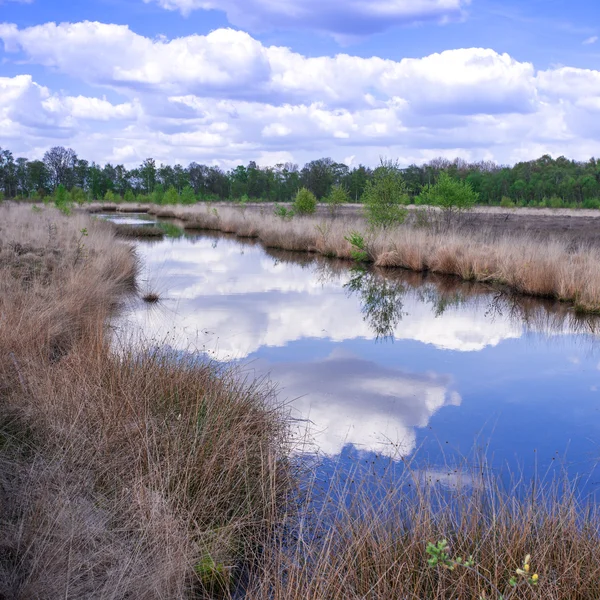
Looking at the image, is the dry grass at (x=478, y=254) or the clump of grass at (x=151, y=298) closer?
the clump of grass at (x=151, y=298)

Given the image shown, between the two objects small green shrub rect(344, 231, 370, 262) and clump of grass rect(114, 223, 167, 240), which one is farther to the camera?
clump of grass rect(114, 223, 167, 240)

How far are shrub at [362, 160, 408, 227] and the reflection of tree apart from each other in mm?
4325

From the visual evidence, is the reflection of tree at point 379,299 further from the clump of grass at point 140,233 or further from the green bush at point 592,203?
the green bush at point 592,203

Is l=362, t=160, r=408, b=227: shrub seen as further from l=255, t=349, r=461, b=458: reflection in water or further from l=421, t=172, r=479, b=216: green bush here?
l=255, t=349, r=461, b=458: reflection in water

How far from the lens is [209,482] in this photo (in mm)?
3676

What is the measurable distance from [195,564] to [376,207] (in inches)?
710

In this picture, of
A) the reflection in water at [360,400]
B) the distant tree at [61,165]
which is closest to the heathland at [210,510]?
the reflection in water at [360,400]

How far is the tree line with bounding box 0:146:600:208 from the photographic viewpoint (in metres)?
56.9

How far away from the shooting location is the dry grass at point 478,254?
11.8m

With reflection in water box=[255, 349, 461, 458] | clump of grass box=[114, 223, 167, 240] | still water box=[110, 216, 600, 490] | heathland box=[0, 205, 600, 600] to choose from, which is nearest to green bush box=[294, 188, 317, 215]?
clump of grass box=[114, 223, 167, 240]

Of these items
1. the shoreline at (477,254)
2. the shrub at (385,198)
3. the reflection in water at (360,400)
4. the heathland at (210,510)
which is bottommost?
the reflection in water at (360,400)

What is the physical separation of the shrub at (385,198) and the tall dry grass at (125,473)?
15.5 meters

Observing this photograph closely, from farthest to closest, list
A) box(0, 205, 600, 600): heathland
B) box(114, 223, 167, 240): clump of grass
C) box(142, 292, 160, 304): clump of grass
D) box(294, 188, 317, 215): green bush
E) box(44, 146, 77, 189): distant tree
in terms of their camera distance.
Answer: box(44, 146, 77, 189): distant tree → box(294, 188, 317, 215): green bush → box(114, 223, 167, 240): clump of grass → box(142, 292, 160, 304): clump of grass → box(0, 205, 600, 600): heathland

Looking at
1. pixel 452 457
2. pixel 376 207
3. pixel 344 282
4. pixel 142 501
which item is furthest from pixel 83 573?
pixel 376 207
